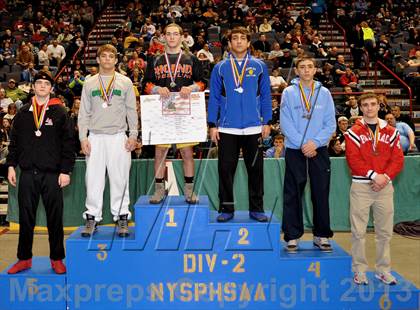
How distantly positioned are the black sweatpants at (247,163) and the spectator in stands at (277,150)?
3.76m

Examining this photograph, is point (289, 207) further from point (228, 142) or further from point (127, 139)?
point (127, 139)

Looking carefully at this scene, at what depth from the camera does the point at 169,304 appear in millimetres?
5219

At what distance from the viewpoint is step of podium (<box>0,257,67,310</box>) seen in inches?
205

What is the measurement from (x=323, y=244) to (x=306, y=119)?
3.92 ft

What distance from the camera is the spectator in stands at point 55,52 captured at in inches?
607

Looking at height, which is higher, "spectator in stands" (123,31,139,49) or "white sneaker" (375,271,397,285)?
"spectator in stands" (123,31,139,49)

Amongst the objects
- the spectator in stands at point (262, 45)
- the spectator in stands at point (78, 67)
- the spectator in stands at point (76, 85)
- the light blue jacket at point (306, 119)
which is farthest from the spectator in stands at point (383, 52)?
the light blue jacket at point (306, 119)

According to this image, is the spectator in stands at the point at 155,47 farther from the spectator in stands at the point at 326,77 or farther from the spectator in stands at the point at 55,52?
the spectator in stands at the point at 326,77

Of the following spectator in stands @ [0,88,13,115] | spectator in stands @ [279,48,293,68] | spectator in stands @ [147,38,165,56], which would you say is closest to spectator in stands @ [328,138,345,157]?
spectator in stands @ [279,48,293,68]

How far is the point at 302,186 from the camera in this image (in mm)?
5504

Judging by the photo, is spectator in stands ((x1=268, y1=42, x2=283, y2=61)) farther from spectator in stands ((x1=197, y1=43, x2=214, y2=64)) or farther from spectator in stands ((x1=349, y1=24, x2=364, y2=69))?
spectator in stands ((x1=349, y1=24, x2=364, y2=69))

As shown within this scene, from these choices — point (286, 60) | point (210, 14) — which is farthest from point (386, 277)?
point (210, 14)

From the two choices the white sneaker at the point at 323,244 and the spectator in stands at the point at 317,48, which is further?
the spectator in stands at the point at 317,48

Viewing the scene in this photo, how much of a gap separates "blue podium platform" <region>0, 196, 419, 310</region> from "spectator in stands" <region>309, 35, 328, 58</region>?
10410 millimetres
